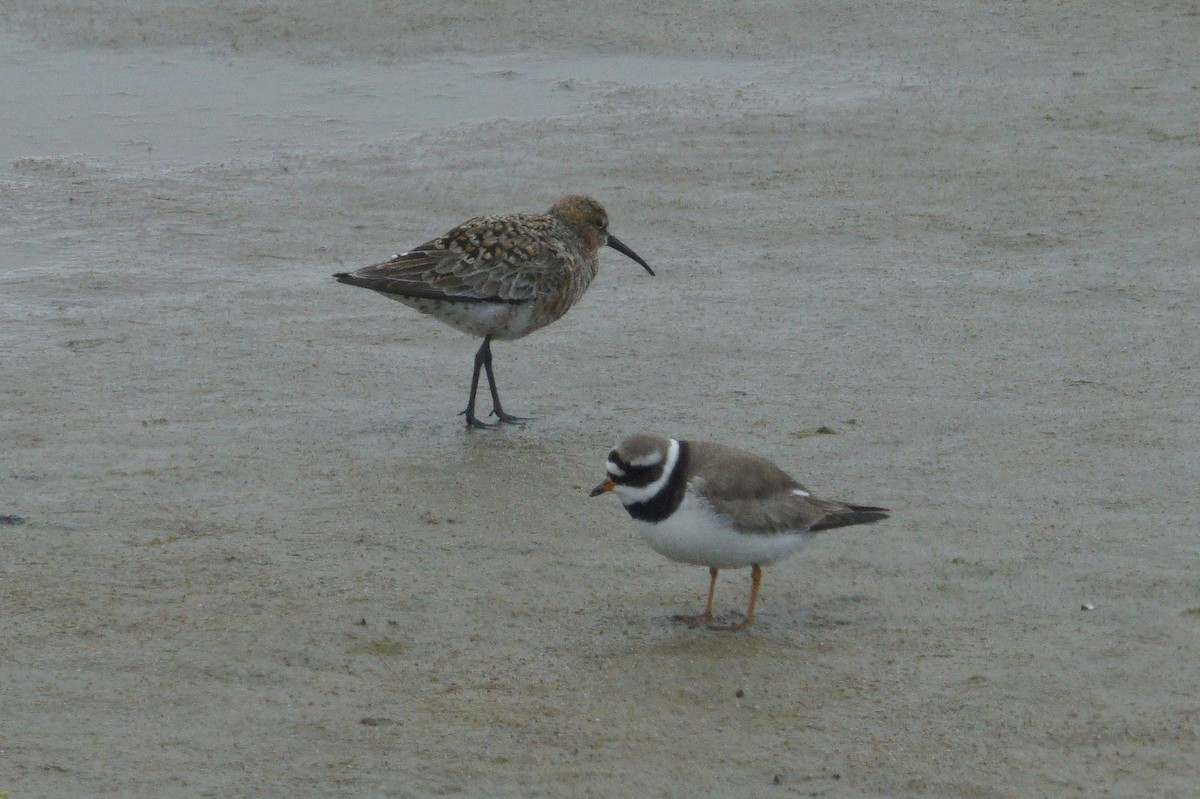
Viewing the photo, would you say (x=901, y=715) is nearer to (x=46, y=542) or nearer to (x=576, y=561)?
(x=576, y=561)

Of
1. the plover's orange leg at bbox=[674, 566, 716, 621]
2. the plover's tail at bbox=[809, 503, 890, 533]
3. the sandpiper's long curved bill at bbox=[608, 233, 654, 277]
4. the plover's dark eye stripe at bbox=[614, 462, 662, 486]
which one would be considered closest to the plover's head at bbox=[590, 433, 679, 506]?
the plover's dark eye stripe at bbox=[614, 462, 662, 486]

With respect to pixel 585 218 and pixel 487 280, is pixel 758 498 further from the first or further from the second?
pixel 585 218

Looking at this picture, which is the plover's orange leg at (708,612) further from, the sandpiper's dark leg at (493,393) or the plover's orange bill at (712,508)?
the sandpiper's dark leg at (493,393)

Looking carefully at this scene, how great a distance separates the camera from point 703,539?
20.3 ft

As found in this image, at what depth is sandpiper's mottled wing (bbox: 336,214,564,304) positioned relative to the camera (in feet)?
29.1

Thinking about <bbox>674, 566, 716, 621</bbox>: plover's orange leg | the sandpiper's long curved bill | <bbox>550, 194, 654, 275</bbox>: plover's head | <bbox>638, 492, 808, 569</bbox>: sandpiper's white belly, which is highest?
<bbox>550, 194, 654, 275</bbox>: plover's head

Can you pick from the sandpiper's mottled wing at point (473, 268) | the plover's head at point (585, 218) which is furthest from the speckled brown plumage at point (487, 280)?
the plover's head at point (585, 218)

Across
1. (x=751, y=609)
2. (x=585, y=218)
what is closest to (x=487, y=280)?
(x=585, y=218)

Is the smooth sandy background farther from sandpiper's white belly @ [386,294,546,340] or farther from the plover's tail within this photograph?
sandpiper's white belly @ [386,294,546,340]

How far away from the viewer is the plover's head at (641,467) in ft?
20.6

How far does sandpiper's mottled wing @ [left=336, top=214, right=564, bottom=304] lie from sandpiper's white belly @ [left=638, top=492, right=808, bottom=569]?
2.95 meters

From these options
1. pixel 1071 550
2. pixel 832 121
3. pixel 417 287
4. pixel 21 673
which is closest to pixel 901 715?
pixel 1071 550

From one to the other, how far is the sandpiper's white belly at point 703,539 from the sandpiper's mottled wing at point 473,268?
2948mm

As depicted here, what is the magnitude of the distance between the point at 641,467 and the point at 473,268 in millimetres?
2989
